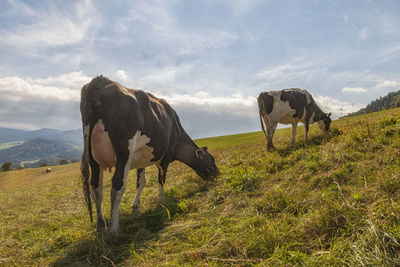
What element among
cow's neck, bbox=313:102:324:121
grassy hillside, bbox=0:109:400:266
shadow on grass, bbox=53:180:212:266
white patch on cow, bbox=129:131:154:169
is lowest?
shadow on grass, bbox=53:180:212:266

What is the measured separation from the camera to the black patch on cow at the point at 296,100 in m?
12.7

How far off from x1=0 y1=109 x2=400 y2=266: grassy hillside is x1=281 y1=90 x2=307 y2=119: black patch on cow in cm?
548

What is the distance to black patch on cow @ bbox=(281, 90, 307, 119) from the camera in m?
12.7

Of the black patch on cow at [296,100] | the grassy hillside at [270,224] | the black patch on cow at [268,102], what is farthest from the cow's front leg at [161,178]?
the black patch on cow at [296,100]

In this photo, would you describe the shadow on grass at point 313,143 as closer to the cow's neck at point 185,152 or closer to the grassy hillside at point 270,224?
the grassy hillside at point 270,224

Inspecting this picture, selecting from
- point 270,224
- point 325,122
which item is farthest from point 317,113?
point 270,224

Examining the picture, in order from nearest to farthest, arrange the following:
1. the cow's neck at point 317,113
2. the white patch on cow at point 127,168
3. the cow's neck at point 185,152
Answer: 1. the white patch on cow at point 127,168
2. the cow's neck at point 185,152
3. the cow's neck at point 317,113

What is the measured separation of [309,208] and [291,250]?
48.4 inches

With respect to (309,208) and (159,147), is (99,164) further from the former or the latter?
(309,208)

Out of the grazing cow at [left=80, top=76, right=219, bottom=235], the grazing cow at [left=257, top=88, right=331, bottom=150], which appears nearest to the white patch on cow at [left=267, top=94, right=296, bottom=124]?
the grazing cow at [left=257, top=88, right=331, bottom=150]

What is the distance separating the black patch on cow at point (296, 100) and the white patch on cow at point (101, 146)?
32.8 feet

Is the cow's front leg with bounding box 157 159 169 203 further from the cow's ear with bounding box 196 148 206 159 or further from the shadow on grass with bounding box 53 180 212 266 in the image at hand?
the cow's ear with bounding box 196 148 206 159

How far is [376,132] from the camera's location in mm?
7020

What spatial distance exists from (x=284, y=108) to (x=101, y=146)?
10.2 m
